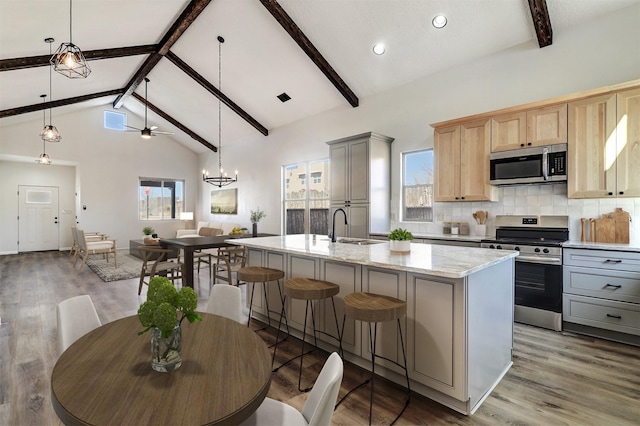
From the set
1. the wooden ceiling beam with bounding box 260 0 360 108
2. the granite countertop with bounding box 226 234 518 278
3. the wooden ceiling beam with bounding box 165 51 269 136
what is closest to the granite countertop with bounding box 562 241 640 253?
the granite countertop with bounding box 226 234 518 278

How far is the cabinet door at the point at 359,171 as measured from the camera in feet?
16.4

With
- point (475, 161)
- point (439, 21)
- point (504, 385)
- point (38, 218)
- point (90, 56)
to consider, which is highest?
point (90, 56)

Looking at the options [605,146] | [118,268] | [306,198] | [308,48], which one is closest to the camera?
[605,146]

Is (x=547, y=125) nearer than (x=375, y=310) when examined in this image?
No

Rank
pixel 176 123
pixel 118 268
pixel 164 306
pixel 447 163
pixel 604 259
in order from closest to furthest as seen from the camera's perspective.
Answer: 1. pixel 164 306
2. pixel 604 259
3. pixel 447 163
4. pixel 118 268
5. pixel 176 123

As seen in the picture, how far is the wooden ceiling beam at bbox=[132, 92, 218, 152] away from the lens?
8726 mm

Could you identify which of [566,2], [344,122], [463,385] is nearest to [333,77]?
[344,122]

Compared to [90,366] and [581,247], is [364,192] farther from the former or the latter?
[90,366]

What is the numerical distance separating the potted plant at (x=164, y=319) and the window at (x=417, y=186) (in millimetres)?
4407

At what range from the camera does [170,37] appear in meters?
5.51

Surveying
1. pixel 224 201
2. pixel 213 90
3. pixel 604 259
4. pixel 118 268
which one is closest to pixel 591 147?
pixel 604 259

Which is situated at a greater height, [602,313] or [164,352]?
[164,352]

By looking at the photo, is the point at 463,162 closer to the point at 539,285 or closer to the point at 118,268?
the point at 539,285

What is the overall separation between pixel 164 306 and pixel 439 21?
4409 mm
